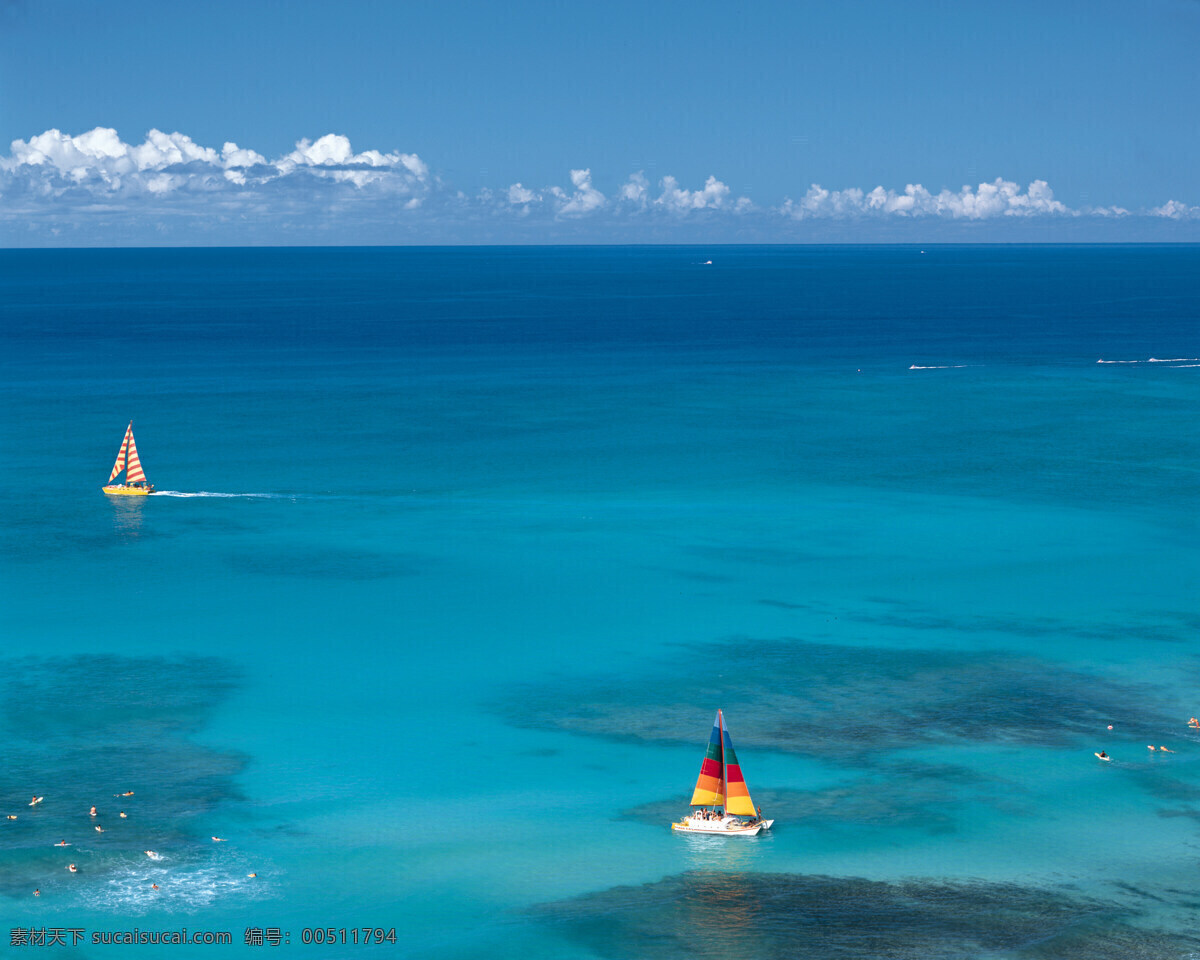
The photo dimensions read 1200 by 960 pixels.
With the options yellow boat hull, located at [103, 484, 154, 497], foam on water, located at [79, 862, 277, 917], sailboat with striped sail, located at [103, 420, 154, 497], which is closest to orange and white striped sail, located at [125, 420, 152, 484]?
sailboat with striped sail, located at [103, 420, 154, 497]

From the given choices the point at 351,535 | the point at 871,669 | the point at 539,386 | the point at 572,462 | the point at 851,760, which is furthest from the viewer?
the point at 539,386

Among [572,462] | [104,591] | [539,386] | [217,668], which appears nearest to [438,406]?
[539,386]

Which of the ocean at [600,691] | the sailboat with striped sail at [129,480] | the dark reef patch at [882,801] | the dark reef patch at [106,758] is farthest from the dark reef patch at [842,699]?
the sailboat with striped sail at [129,480]

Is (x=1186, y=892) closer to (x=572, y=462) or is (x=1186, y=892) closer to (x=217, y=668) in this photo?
(x=217, y=668)

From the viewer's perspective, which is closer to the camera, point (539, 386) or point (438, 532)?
point (438, 532)

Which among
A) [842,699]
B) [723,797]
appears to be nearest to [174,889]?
[723,797]

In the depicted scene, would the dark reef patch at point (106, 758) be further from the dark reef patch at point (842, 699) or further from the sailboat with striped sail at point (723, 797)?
the sailboat with striped sail at point (723, 797)
